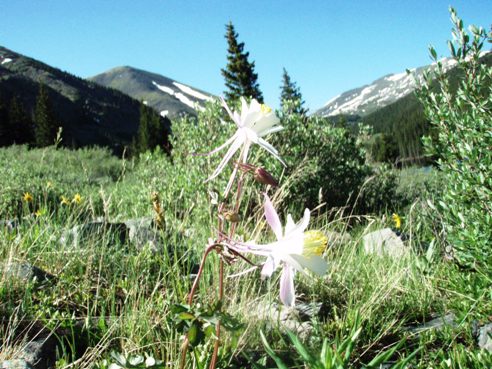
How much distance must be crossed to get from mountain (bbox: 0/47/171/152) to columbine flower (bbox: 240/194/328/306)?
286ft

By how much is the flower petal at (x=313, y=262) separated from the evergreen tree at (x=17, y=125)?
56062 mm

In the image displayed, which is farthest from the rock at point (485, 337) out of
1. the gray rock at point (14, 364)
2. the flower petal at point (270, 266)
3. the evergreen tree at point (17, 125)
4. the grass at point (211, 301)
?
the evergreen tree at point (17, 125)

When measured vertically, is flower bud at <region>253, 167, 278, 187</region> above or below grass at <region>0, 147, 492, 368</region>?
above

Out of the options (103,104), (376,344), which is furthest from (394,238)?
(103,104)

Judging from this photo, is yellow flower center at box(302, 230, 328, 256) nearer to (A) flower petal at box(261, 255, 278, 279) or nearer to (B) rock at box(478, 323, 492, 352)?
(A) flower petal at box(261, 255, 278, 279)

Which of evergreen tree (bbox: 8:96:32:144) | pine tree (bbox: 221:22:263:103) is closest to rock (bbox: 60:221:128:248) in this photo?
pine tree (bbox: 221:22:263:103)

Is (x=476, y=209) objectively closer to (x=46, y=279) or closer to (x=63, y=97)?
(x=46, y=279)

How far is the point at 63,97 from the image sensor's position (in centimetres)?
11069

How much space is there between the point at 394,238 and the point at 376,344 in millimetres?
1926

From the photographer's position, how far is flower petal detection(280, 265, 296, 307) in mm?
→ 1011

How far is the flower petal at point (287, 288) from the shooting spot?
1.01 metres

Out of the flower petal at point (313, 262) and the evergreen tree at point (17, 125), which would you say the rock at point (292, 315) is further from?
the evergreen tree at point (17, 125)

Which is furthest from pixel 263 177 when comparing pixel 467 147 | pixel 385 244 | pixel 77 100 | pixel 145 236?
pixel 77 100

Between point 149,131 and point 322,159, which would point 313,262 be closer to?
point 322,159
